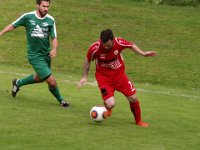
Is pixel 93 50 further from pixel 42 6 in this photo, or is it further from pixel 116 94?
pixel 116 94

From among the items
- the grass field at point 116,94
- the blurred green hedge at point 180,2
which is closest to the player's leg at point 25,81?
the grass field at point 116,94

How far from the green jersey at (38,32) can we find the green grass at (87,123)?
0.97 m

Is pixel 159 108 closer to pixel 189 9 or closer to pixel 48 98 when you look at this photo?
pixel 48 98

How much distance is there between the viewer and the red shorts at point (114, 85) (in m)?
10.1

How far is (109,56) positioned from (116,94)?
13.0 ft

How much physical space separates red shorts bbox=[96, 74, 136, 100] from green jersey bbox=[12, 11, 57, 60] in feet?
5.29

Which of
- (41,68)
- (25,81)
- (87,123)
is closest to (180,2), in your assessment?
(25,81)

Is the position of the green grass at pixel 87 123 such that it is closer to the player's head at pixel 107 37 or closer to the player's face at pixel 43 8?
the player's head at pixel 107 37

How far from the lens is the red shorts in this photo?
10.1 metres

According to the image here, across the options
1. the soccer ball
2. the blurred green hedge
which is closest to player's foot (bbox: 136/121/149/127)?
the soccer ball

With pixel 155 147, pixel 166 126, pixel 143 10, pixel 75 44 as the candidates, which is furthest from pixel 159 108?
pixel 143 10

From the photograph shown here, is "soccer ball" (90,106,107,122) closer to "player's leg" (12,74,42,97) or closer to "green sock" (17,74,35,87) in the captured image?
"player's leg" (12,74,42,97)

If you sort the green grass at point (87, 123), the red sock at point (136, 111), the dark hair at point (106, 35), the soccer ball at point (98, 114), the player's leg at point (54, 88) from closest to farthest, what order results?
the green grass at point (87, 123)
the dark hair at point (106, 35)
the soccer ball at point (98, 114)
the red sock at point (136, 111)
the player's leg at point (54, 88)

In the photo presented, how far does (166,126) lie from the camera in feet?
32.9
